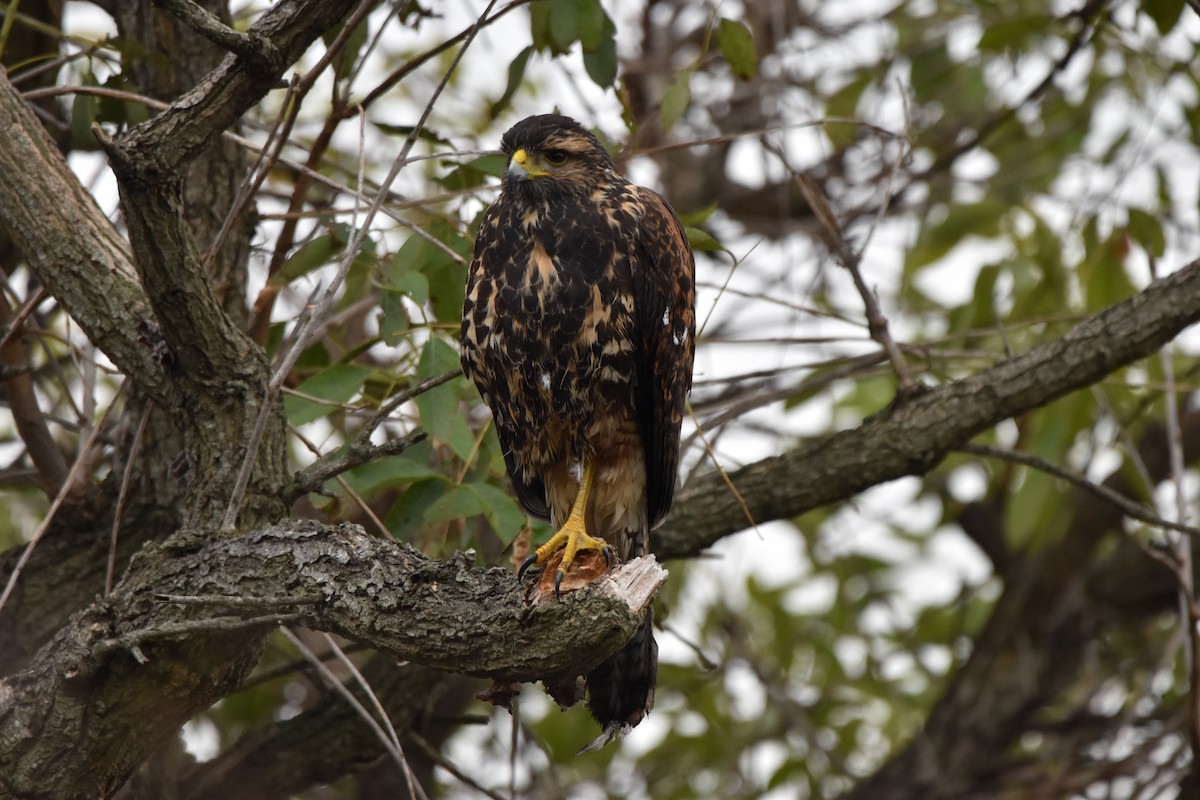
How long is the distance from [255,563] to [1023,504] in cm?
295

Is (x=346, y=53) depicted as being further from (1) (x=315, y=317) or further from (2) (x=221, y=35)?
(1) (x=315, y=317)

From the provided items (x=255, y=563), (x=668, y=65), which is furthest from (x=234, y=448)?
(x=668, y=65)

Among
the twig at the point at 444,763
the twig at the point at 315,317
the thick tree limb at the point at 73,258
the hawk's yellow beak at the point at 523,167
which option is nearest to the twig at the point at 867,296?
the hawk's yellow beak at the point at 523,167

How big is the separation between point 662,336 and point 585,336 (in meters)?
0.22

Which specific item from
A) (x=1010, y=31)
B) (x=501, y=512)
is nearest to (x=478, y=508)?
(x=501, y=512)

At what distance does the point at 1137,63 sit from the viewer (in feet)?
18.8

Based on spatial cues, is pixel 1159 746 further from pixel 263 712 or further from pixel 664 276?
pixel 263 712

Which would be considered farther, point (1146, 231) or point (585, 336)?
point (1146, 231)

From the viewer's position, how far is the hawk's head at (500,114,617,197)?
3.58m

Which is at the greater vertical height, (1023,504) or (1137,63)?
(1137,63)

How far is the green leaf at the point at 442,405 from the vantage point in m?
3.20

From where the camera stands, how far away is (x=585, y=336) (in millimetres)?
3402

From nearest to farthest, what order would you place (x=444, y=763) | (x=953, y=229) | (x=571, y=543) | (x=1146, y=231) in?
(x=571, y=543) → (x=444, y=763) → (x=1146, y=231) → (x=953, y=229)

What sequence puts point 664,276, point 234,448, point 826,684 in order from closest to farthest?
point 234,448, point 664,276, point 826,684
